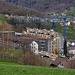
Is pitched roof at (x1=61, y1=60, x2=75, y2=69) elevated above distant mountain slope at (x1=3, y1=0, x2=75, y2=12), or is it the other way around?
distant mountain slope at (x1=3, y1=0, x2=75, y2=12)

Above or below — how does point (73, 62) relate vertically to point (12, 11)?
below

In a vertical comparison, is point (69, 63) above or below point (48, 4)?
below

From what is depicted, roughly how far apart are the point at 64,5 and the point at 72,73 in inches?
4075

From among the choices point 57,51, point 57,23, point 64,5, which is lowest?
point 57,51

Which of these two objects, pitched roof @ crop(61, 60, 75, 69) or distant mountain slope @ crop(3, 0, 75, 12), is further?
distant mountain slope @ crop(3, 0, 75, 12)

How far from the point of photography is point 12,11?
244ft

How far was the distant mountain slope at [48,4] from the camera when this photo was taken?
10581cm

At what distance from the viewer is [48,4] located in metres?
110

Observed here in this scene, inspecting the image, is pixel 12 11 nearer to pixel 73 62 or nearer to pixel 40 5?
pixel 40 5

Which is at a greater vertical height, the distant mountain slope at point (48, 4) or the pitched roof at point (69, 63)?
the distant mountain slope at point (48, 4)

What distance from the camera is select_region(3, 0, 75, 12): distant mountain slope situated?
106 meters

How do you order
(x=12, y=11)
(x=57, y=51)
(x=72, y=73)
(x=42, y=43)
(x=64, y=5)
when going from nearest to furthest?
(x=72, y=73) → (x=57, y=51) → (x=42, y=43) → (x=12, y=11) → (x=64, y=5)

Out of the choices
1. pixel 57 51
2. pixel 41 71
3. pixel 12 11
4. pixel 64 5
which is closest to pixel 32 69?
pixel 41 71

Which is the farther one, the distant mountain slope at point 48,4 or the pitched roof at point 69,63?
the distant mountain slope at point 48,4
